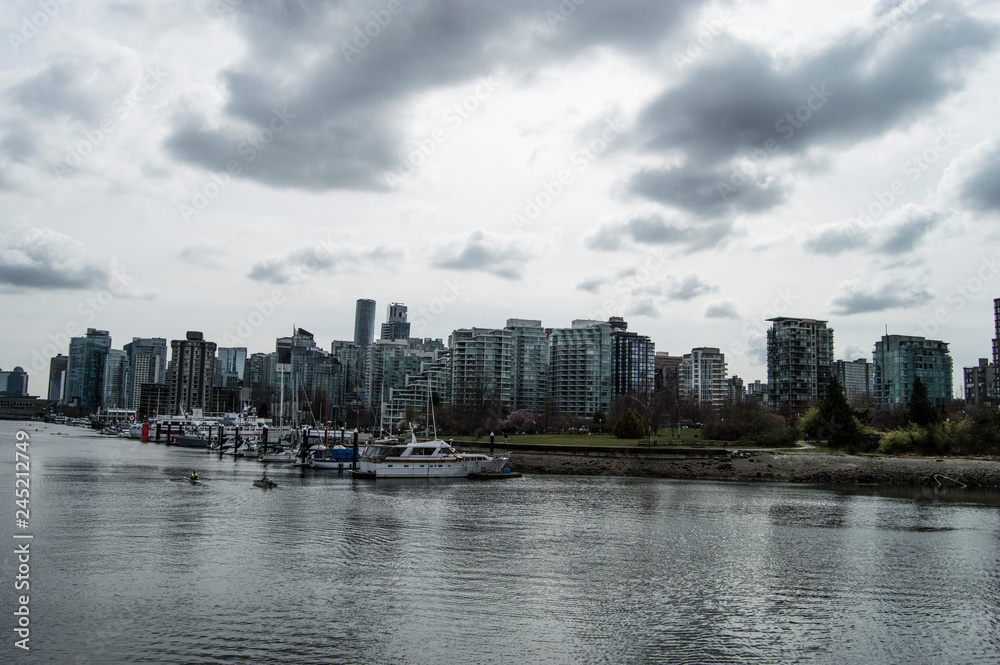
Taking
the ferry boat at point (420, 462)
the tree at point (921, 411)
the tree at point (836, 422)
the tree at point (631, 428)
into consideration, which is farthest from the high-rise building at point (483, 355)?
the ferry boat at point (420, 462)

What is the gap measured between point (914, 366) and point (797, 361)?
27.0 m

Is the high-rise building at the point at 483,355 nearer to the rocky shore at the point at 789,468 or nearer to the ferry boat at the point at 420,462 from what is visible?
the rocky shore at the point at 789,468

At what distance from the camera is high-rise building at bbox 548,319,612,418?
18650 cm

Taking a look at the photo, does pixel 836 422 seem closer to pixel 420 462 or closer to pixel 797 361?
pixel 420 462

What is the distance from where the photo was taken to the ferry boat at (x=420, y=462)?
64.4 metres

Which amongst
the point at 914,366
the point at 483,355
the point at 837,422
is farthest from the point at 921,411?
the point at 483,355

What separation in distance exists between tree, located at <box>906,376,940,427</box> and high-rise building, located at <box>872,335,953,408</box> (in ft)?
331

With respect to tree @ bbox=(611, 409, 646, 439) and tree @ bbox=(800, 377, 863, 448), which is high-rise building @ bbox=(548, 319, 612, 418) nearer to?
tree @ bbox=(611, 409, 646, 439)

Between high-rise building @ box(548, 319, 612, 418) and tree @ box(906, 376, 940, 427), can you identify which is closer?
tree @ box(906, 376, 940, 427)

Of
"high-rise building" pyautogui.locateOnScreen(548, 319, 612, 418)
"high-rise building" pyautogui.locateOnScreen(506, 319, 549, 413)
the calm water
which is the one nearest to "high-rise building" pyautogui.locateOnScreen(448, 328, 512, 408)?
"high-rise building" pyautogui.locateOnScreen(506, 319, 549, 413)

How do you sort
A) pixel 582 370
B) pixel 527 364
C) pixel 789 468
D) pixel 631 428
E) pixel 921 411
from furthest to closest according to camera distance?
pixel 527 364 → pixel 582 370 → pixel 631 428 → pixel 921 411 → pixel 789 468

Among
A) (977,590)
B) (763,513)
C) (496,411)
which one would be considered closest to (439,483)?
(763,513)

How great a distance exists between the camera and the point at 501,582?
24984 mm

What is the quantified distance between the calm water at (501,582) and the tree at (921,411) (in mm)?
33762
